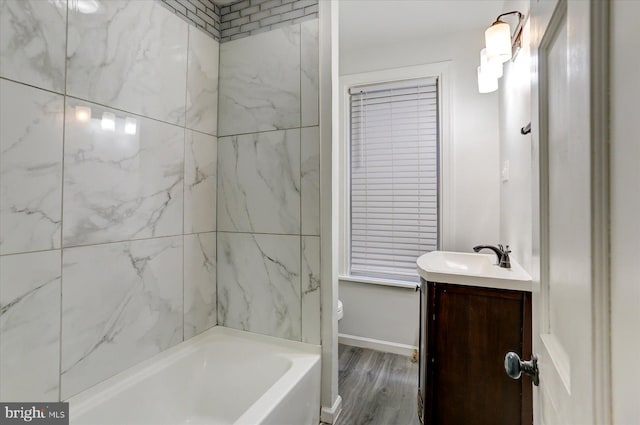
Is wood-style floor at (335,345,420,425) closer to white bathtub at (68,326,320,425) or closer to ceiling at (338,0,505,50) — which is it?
white bathtub at (68,326,320,425)

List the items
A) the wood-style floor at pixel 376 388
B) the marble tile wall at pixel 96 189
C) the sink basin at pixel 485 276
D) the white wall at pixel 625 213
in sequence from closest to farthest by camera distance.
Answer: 1. the white wall at pixel 625 213
2. the marble tile wall at pixel 96 189
3. the sink basin at pixel 485 276
4. the wood-style floor at pixel 376 388

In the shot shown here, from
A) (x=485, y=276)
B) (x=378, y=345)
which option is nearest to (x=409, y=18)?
(x=485, y=276)

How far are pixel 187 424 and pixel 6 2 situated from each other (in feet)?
6.19

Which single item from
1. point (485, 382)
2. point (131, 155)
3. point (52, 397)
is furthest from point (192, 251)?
point (485, 382)

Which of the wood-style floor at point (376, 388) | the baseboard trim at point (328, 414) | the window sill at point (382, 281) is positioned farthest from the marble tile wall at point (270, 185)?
the window sill at point (382, 281)

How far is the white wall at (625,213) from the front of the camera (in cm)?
32

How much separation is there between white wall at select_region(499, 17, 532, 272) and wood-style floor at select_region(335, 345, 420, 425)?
1119mm

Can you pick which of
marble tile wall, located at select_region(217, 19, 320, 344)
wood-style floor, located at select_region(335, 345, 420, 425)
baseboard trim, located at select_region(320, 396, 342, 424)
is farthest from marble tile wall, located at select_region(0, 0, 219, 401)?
wood-style floor, located at select_region(335, 345, 420, 425)

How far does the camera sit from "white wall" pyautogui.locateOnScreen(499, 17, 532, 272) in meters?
1.57

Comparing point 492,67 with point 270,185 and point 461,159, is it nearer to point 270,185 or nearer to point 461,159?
point 461,159

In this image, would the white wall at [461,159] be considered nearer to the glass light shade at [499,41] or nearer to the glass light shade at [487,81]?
the glass light shade at [487,81]

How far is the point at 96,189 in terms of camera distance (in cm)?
132

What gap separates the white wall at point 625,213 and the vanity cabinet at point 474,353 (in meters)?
1.23

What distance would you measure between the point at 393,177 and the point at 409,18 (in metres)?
1.21
